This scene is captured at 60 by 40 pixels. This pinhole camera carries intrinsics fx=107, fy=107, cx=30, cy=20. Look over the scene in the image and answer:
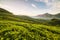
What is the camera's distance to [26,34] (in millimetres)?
16141

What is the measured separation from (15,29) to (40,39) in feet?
14.1

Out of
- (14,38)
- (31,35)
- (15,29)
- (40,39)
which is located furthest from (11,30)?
(40,39)

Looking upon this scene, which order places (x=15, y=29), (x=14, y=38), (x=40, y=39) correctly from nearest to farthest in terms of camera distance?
(x=14, y=38)
(x=40, y=39)
(x=15, y=29)

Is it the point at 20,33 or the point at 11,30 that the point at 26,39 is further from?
the point at 11,30

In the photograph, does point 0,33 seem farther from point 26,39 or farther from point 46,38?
point 46,38

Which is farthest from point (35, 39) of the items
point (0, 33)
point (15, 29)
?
point (0, 33)

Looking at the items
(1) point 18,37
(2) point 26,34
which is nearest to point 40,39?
(2) point 26,34

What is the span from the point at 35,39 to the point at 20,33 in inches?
96.4

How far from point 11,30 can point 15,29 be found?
0.76 metres

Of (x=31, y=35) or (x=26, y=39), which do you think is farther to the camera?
(x=31, y=35)

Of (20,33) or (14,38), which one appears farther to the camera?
(20,33)

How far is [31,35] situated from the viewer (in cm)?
1630

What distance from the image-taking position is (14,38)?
49.1 feet

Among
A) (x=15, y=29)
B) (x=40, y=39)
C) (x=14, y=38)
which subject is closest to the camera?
(x=14, y=38)
